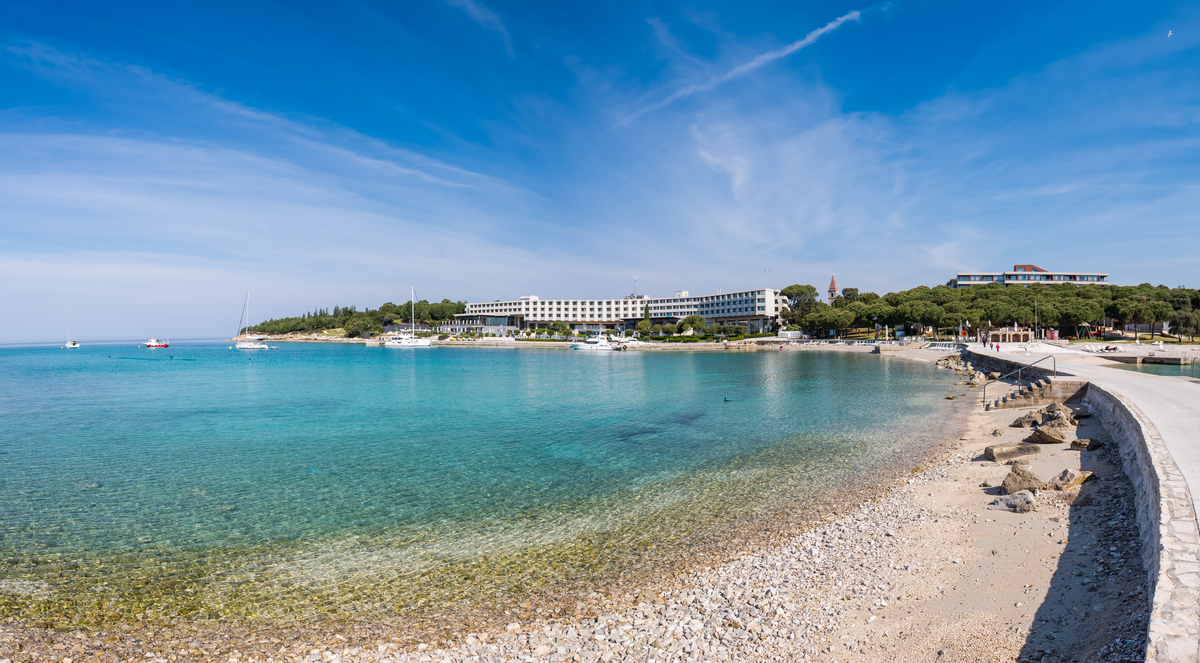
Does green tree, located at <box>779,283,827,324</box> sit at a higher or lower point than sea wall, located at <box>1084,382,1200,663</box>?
higher

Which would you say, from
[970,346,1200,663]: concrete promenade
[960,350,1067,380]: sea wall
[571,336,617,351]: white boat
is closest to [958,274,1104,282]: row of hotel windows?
[571,336,617,351]: white boat

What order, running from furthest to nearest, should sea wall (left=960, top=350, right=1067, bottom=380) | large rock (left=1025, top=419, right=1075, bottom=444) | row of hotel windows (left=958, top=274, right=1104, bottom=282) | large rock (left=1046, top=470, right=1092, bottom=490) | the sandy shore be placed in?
1. row of hotel windows (left=958, top=274, right=1104, bottom=282)
2. sea wall (left=960, top=350, right=1067, bottom=380)
3. large rock (left=1025, top=419, right=1075, bottom=444)
4. large rock (left=1046, top=470, right=1092, bottom=490)
5. the sandy shore

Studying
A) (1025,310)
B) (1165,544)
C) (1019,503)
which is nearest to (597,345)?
(1025,310)

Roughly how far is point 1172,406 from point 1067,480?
8.25m

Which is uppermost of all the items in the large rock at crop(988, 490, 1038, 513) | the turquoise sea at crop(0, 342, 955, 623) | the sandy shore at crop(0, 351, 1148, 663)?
the large rock at crop(988, 490, 1038, 513)

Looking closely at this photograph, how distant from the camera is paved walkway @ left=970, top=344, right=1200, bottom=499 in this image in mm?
9648

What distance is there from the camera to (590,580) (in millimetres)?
9094

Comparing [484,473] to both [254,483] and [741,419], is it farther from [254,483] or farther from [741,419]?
[741,419]

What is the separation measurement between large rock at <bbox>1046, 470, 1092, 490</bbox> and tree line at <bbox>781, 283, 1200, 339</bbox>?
300ft

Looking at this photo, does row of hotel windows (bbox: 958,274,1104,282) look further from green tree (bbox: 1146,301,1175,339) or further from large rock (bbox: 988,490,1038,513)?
large rock (bbox: 988,490,1038,513)

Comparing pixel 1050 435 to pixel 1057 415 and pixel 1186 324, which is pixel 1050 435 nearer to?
pixel 1057 415

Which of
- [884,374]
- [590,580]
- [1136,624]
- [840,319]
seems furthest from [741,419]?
[840,319]

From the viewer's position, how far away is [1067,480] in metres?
11.0

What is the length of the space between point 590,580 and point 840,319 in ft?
398
